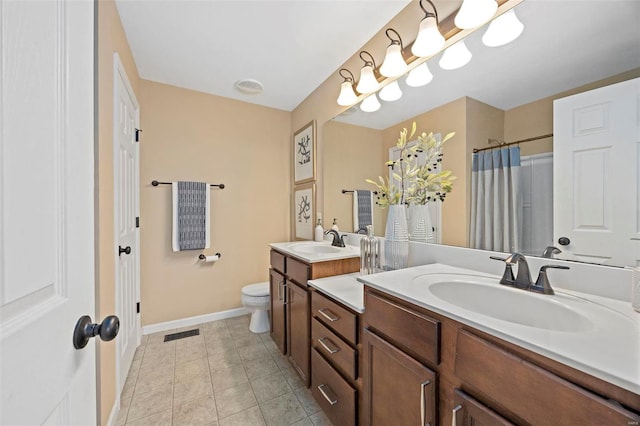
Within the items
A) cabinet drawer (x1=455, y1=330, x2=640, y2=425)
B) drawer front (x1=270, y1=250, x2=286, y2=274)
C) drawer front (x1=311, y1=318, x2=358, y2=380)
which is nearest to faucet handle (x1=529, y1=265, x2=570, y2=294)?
cabinet drawer (x1=455, y1=330, x2=640, y2=425)

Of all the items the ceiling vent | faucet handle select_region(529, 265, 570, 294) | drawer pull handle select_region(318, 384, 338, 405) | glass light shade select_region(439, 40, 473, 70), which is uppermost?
the ceiling vent

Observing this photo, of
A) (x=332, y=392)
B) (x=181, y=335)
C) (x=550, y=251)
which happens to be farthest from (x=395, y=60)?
(x=181, y=335)

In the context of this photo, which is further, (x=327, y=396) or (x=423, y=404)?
(x=327, y=396)

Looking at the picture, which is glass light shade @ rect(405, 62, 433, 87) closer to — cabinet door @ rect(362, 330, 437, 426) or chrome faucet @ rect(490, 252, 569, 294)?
chrome faucet @ rect(490, 252, 569, 294)

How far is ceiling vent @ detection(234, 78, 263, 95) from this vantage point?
239 cm

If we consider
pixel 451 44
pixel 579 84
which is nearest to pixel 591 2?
pixel 579 84

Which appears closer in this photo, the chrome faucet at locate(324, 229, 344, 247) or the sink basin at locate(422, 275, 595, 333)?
the sink basin at locate(422, 275, 595, 333)

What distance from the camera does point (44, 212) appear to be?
41 cm

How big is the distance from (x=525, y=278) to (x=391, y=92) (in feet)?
4.36

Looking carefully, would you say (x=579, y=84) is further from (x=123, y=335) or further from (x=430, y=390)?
(x=123, y=335)

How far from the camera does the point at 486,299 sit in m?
0.96

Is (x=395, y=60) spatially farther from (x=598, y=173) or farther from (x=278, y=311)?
(x=278, y=311)

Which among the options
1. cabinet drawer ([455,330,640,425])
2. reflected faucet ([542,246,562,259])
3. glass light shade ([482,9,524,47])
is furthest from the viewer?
glass light shade ([482,9,524,47])

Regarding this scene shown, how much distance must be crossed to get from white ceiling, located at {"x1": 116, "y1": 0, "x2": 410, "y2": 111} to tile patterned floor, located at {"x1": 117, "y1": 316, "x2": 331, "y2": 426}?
96.3 inches
